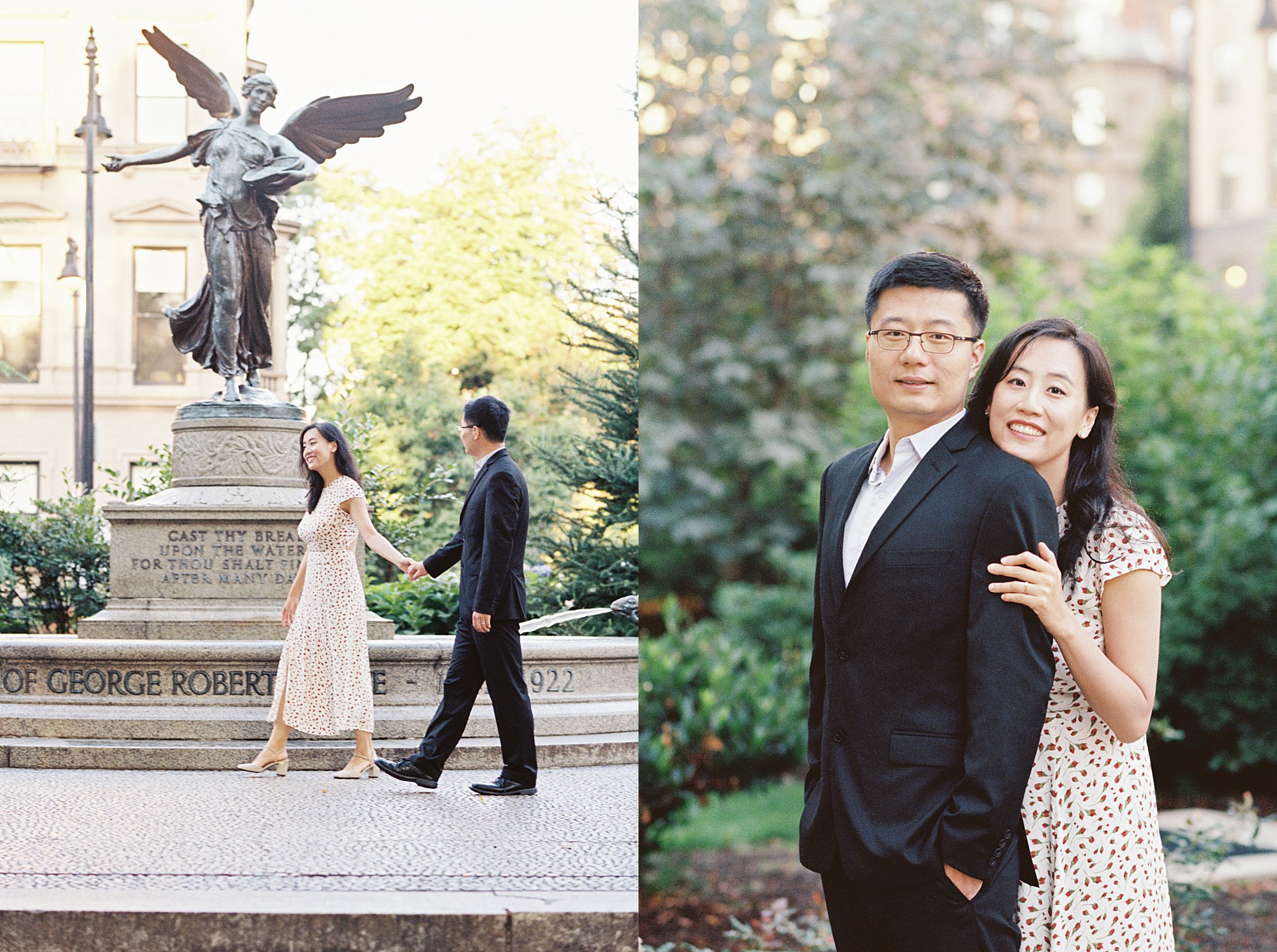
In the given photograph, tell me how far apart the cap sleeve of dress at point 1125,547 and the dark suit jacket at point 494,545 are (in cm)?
279

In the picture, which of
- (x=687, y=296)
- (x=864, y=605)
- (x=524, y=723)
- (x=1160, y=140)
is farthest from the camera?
(x=1160, y=140)

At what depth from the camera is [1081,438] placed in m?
2.49

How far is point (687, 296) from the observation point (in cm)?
895

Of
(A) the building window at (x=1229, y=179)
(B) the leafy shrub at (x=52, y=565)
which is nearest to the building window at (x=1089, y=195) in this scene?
(A) the building window at (x=1229, y=179)

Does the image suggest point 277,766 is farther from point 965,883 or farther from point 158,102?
point 965,883

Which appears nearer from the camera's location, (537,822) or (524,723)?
(537,822)

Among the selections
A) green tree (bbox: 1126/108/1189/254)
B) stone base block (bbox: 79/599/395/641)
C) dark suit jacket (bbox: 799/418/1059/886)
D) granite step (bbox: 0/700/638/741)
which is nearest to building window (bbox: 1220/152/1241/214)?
green tree (bbox: 1126/108/1189/254)

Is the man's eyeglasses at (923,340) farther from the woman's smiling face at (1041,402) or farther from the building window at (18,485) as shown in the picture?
the building window at (18,485)

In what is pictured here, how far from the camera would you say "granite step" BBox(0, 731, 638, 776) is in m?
5.46

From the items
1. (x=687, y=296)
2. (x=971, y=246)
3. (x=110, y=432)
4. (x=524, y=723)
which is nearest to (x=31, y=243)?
(x=110, y=432)

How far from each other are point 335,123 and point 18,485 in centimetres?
224

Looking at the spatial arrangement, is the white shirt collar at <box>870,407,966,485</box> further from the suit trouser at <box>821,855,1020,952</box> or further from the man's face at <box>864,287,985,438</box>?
the suit trouser at <box>821,855,1020,952</box>

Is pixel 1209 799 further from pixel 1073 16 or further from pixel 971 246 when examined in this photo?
pixel 1073 16

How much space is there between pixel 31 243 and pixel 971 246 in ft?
22.3
